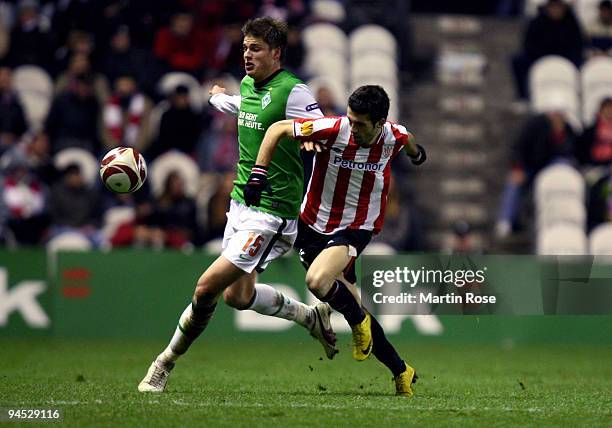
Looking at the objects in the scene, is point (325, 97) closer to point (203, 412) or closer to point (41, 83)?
point (41, 83)

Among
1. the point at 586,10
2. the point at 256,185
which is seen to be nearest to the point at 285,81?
the point at 256,185

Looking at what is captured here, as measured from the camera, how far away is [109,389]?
Answer: 8.50 m

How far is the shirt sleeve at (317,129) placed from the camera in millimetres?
8109

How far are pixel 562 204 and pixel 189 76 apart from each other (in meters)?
A: 5.38

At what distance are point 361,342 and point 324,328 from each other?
79 cm

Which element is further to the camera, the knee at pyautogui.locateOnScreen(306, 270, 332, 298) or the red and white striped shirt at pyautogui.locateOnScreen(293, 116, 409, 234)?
the red and white striped shirt at pyautogui.locateOnScreen(293, 116, 409, 234)

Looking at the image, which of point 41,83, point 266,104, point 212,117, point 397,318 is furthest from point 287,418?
point 41,83

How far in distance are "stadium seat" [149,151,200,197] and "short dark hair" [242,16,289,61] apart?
761cm

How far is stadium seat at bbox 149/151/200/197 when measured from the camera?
16.0m

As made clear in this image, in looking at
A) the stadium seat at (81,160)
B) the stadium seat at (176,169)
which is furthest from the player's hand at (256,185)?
the stadium seat at (81,160)

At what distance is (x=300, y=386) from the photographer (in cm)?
918

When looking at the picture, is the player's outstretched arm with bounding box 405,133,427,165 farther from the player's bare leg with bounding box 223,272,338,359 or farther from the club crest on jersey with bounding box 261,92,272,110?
the player's bare leg with bounding box 223,272,338,359

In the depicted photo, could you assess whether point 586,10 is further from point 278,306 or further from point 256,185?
point 256,185

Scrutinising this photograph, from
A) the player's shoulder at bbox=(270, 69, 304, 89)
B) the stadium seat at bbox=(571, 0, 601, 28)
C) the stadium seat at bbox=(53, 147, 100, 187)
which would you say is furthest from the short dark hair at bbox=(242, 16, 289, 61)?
the stadium seat at bbox=(571, 0, 601, 28)
